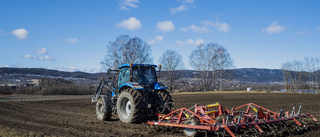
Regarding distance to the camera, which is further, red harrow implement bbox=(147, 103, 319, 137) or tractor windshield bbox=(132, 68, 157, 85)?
tractor windshield bbox=(132, 68, 157, 85)

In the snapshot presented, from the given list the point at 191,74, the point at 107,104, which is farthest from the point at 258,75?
the point at 107,104

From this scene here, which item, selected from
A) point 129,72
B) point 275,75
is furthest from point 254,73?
point 129,72

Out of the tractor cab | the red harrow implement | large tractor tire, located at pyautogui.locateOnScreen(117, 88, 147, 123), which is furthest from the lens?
the tractor cab

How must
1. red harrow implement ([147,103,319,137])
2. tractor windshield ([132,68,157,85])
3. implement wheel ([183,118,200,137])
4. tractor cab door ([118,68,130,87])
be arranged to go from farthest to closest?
tractor cab door ([118,68,130,87]) → tractor windshield ([132,68,157,85]) → implement wheel ([183,118,200,137]) → red harrow implement ([147,103,319,137])

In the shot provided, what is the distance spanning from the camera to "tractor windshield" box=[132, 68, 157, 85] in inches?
366

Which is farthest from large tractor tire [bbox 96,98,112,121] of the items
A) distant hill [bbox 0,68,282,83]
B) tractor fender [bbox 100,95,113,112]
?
distant hill [bbox 0,68,282,83]

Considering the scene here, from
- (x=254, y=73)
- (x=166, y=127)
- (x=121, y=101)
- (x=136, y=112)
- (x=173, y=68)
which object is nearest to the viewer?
(x=166, y=127)

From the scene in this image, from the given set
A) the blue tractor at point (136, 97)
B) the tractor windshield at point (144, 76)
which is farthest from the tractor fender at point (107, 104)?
the tractor windshield at point (144, 76)

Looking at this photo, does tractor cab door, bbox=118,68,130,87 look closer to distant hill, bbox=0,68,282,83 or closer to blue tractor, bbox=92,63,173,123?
blue tractor, bbox=92,63,173,123

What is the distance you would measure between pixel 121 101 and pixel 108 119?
Answer: 1197 millimetres

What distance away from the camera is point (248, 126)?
604 cm

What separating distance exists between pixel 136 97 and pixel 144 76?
1523 millimetres

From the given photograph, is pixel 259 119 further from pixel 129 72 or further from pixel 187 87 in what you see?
pixel 187 87

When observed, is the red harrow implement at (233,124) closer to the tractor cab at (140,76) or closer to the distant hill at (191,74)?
the tractor cab at (140,76)
